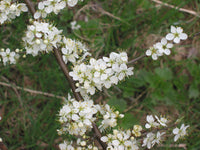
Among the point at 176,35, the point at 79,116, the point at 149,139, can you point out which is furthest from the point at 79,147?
the point at 176,35

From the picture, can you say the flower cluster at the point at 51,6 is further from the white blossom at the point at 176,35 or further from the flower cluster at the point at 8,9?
the white blossom at the point at 176,35

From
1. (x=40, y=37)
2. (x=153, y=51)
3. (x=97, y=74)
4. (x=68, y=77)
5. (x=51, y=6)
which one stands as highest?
(x=51, y=6)

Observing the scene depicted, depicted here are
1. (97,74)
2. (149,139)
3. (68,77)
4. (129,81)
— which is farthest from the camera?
(129,81)

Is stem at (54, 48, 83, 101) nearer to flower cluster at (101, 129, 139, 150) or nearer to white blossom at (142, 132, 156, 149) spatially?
flower cluster at (101, 129, 139, 150)

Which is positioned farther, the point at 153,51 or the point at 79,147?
the point at 153,51

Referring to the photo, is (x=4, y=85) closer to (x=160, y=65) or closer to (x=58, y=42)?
(x=58, y=42)

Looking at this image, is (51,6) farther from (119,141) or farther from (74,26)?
(74,26)
